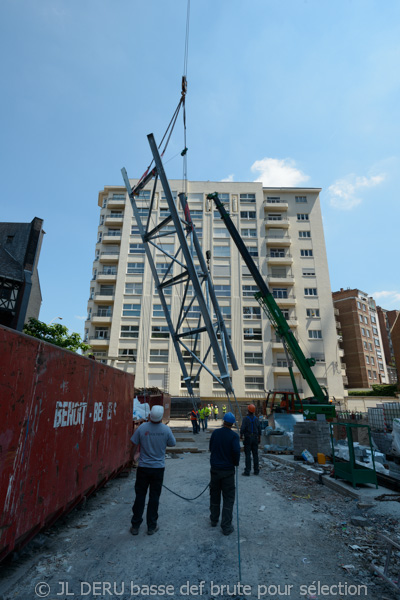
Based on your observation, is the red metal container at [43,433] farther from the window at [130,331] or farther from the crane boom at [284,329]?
the window at [130,331]

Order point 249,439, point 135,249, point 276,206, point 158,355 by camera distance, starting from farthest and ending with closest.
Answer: point 276,206, point 135,249, point 158,355, point 249,439

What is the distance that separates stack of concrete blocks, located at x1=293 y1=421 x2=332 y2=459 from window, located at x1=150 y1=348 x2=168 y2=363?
26.4 metres

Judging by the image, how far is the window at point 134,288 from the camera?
37.6 meters

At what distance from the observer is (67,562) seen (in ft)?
11.5

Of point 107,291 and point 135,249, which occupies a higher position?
point 135,249

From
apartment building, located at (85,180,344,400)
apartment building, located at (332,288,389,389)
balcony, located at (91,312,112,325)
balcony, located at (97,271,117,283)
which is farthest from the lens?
apartment building, located at (332,288,389,389)

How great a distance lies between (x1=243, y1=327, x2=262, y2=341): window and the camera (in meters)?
36.0

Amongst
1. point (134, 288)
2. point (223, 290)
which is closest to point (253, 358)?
point (223, 290)

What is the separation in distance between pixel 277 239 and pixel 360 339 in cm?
2465

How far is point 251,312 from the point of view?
37.1 meters

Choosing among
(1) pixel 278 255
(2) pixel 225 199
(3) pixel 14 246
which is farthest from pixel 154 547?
(2) pixel 225 199

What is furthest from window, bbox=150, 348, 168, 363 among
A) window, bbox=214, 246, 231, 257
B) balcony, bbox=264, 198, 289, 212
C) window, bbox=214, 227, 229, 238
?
balcony, bbox=264, 198, 289, 212

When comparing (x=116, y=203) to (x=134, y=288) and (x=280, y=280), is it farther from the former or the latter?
(x=280, y=280)

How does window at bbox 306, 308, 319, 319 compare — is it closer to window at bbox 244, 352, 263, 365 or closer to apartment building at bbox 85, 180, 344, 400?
apartment building at bbox 85, 180, 344, 400
